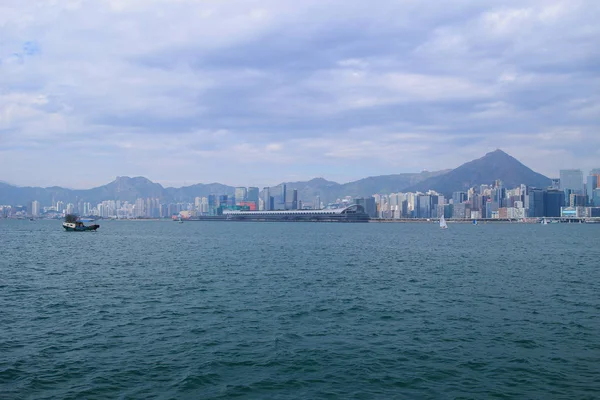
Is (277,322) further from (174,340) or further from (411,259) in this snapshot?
(411,259)

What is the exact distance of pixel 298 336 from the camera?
22.0 m

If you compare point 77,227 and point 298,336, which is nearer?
point 298,336

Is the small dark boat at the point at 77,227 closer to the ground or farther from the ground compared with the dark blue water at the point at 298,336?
farther from the ground

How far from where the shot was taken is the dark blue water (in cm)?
1611

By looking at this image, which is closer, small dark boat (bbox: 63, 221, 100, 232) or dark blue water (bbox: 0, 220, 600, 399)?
dark blue water (bbox: 0, 220, 600, 399)

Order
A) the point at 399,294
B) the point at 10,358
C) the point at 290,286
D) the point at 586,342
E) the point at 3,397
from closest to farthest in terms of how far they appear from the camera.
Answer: the point at 3,397 < the point at 10,358 < the point at 586,342 < the point at 399,294 < the point at 290,286

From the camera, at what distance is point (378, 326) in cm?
2392

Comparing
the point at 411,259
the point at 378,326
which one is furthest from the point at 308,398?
the point at 411,259

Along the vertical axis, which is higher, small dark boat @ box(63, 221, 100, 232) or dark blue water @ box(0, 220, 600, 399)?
small dark boat @ box(63, 221, 100, 232)

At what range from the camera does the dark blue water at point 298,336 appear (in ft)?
52.9

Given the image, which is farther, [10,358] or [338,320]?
[338,320]

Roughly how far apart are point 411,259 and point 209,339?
134 ft

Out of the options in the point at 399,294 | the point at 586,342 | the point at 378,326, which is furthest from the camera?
the point at 399,294

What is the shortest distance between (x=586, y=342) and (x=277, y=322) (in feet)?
48.0
